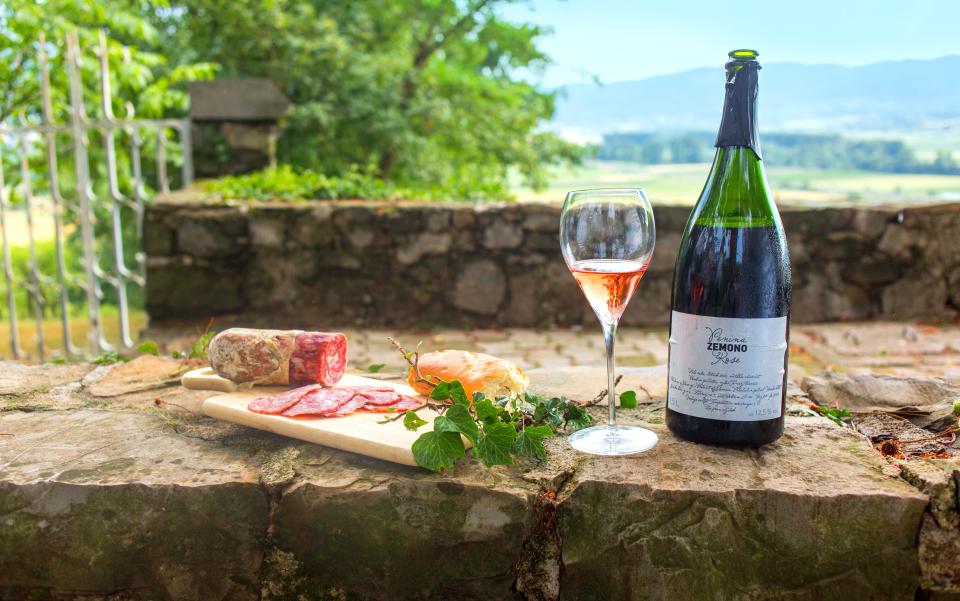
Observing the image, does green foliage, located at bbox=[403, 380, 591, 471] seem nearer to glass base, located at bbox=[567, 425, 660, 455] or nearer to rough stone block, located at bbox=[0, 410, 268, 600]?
glass base, located at bbox=[567, 425, 660, 455]

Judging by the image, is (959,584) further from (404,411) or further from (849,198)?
(849,198)

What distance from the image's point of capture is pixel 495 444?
115 cm

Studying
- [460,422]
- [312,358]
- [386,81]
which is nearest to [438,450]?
[460,422]

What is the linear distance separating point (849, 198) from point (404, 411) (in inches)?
214

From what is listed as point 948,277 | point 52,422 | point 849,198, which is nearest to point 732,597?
point 52,422

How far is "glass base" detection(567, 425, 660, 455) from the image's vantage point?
1.23 metres

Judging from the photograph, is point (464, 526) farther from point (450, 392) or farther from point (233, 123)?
point (233, 123)

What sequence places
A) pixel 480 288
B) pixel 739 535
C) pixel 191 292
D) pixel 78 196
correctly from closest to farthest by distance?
pixel 739 535, pixel 191 292, pixel 480 288, pixel 78 196

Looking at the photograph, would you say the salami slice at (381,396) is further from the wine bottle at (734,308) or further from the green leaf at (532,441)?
the wine bottle at (734,308)

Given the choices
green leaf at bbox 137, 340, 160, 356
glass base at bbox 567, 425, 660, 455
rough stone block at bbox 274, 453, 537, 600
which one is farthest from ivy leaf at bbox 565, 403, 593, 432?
green leaf at bbox 137, 340, 160, 356

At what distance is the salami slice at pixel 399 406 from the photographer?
1318 mm

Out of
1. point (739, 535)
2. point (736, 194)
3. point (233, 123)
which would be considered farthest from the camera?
point (233, 123)

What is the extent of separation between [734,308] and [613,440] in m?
0.28

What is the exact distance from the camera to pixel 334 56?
7152 millimetres
